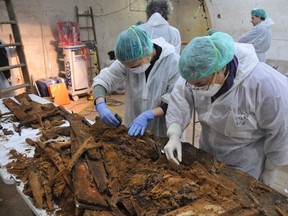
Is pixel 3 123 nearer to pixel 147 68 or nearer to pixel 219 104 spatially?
pixel 147 68

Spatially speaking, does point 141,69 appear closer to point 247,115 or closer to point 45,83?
point 247,115

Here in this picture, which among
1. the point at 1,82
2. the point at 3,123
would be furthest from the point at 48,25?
the point at 3,123

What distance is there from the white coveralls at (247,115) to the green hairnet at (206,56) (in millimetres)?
139

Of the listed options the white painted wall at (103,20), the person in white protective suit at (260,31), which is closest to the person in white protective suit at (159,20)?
the person in white protective suit at (260,31)

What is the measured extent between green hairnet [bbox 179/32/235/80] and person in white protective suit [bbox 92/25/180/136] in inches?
23.9

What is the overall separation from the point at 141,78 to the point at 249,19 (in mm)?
5212

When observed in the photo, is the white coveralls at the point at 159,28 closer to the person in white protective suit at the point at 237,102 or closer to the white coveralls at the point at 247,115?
the white coveralls at the point at 247,115

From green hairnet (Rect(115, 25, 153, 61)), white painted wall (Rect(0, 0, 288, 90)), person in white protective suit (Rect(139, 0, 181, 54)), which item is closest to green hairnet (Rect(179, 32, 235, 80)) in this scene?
green hairnet (Rect(115, 25, 153, 61))

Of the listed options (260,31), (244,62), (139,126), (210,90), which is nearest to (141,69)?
(139,126)

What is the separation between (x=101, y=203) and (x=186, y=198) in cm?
42

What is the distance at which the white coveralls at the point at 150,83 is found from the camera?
2129 mm

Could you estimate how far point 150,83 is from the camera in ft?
7.11

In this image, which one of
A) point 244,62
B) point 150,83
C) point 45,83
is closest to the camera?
point 244,62

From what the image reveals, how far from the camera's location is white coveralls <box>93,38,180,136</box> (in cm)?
213
